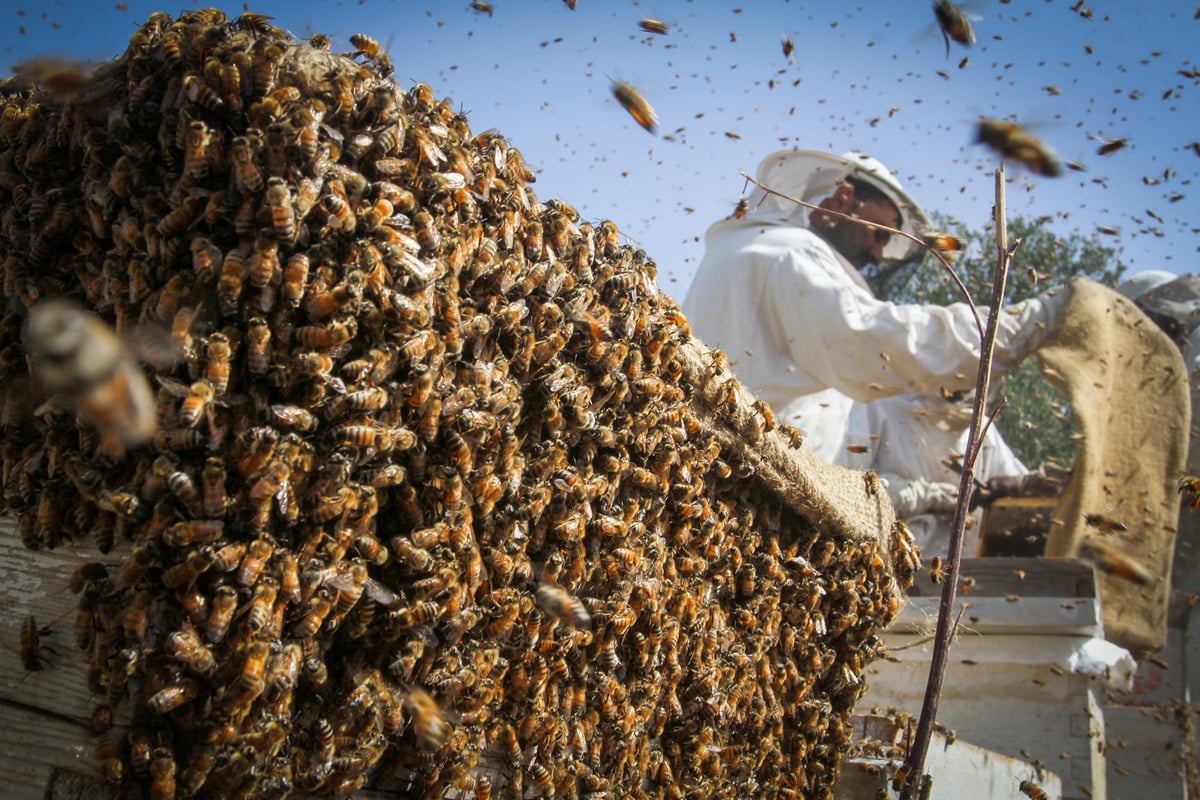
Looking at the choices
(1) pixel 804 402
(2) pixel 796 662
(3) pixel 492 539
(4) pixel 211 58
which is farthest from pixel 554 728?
(1) pixel 804 402

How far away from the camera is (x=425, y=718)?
2361mm

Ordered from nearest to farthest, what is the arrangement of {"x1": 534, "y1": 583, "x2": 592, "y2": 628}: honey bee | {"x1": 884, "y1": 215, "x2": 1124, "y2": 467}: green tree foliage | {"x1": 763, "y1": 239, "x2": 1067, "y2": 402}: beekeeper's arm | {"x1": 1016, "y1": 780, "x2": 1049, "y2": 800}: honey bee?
{"x1": 534, "y1": 583, "x2": 592, "y2": 628}: honey bee < {"x1": 1016, "y1": 780, "x2": 1049, "y2": 800}: honey bee < {"x1": 763, "y1": 239, "x2": 1067, "y2": 402}: beekeeper's arm < {"x1": 884, "y1": 215, "x2": 1124, "y2": 467}: green tree foliage

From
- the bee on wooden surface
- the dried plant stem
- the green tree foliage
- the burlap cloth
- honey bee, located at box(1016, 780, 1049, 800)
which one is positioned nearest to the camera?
the dried plant stem

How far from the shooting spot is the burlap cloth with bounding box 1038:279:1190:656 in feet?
24.3

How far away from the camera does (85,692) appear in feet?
7.14

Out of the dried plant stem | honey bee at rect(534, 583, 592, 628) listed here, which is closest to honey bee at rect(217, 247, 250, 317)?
honey bee at rect(534, 583, 592, 628)

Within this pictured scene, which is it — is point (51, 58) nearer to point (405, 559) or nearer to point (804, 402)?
point (405, 559)

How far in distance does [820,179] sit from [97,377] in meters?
8.30

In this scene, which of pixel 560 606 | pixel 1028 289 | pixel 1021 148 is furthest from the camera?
pixel 1028 289

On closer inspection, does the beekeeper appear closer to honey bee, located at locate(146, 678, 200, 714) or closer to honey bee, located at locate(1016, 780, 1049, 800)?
honey bee, located at locate(1016, 780, 1049, 800)

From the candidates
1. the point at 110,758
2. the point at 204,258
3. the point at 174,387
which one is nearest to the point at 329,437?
the point at 174,387

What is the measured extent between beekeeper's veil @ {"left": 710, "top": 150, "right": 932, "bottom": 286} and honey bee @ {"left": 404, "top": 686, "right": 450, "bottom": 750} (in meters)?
7.20

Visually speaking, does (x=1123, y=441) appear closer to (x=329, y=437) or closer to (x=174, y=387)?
(x=329, y=437)

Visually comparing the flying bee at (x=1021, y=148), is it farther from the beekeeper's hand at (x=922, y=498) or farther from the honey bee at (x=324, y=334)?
the beekeeper's hand at (x=922, y=498)
